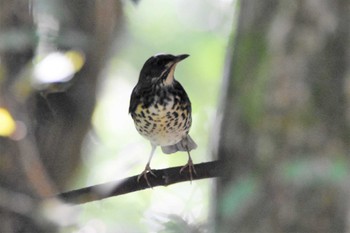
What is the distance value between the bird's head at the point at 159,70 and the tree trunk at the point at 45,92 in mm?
296

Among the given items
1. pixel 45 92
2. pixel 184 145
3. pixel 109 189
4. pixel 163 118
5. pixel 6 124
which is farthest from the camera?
pixel 184 145

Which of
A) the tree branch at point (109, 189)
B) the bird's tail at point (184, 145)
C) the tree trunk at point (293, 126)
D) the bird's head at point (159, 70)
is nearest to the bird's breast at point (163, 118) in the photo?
the bird's head at point (159, 70)

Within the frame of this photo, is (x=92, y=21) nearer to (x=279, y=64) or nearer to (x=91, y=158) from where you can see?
(x=91, y=158)

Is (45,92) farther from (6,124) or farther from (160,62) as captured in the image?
(6,124)

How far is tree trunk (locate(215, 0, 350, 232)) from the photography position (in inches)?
43.3

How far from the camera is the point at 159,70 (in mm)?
4547

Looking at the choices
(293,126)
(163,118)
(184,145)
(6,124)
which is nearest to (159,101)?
(163,118)

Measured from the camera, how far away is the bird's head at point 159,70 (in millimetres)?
4500

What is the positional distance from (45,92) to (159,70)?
69 cm

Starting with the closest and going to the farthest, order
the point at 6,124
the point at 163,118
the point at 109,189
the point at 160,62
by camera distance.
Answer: the point at 6,124 → the point at 109,189 → the point at 160,62 → the point at 163,118

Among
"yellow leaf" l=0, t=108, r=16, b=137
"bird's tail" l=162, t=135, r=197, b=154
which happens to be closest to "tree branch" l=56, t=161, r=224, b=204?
"yellow leaf" l=0, t=108, r=16, b=137

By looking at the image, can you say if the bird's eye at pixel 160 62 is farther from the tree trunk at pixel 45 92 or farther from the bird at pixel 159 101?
the tree trunk at pixel 45 92

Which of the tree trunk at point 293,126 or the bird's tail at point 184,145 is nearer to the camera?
the tree trunk at point 293,126

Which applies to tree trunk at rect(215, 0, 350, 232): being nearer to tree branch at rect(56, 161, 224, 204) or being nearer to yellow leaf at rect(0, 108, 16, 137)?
tree branch at rect(56, 161, 224, 204)
